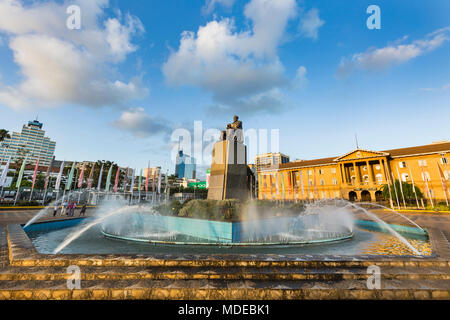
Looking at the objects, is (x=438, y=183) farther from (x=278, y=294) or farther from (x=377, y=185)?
(x=278, y=294)

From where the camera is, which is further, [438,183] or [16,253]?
[438,183]

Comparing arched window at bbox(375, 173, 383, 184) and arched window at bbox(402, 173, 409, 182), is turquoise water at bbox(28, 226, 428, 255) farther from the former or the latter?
arched window at bbox(402, 173, 409, 182)

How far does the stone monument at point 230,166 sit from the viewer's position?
46.7ft

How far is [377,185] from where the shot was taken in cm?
4269

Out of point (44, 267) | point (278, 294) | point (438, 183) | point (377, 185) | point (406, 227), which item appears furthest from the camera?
point (377, 185)

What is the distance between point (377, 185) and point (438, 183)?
976 cm

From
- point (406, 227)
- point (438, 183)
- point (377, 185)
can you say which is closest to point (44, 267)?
point (406, 227)

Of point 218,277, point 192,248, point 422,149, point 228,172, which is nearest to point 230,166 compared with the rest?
point 228,172

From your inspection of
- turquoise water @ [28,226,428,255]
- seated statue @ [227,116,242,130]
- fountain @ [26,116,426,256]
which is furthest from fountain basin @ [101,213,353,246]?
seated statue @ [227,116,242,130]

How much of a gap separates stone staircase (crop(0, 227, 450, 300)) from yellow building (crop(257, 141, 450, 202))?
30.5 meters

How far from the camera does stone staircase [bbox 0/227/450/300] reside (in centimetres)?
353
